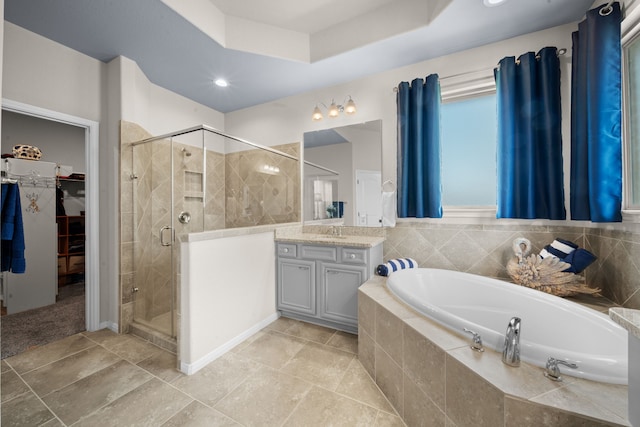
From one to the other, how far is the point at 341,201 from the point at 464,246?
1.25 m

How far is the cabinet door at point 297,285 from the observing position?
2.35m

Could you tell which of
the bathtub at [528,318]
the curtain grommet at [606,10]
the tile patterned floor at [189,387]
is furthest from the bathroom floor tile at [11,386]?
the curtain grommet at [606,10]

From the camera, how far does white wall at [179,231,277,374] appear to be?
5.52 ft

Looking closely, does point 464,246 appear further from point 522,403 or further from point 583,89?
point 522,403

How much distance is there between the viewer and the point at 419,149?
224cm

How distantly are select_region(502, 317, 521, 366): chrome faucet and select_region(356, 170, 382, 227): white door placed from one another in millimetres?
1635

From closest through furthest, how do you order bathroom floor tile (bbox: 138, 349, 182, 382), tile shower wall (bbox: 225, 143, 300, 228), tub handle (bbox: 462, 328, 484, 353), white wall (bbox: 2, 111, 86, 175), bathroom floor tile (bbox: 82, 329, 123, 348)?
tub handle (bbox: 462, 328, 484, 353)
bathroom floor tile (bbox: 138, 349, 182, 382)
bathroom floor tile (bbox: 82, 329, 123, 348)
tile shower wall (bbox: 225, 143, 300, 228)
white wall (bbox: 2, 111, 86, 175)

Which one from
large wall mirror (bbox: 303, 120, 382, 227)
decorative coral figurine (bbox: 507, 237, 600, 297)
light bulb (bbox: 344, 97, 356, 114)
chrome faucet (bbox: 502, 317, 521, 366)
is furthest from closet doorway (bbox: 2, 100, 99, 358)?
decorative coral figurine (bbox: 507, 237, 600, 297)

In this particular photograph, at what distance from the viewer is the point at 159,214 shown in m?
2.31

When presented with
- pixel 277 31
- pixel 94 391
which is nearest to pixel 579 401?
pixel 94 391

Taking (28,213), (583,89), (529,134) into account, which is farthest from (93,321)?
(583,89)

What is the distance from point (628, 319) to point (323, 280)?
1903mm

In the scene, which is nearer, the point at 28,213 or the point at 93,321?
the point at 93,321

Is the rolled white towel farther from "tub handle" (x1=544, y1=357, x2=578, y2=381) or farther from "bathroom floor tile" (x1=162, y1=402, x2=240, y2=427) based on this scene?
"bathroom floor tile" (x1=162, y1=402, x2=240, y2=427)
